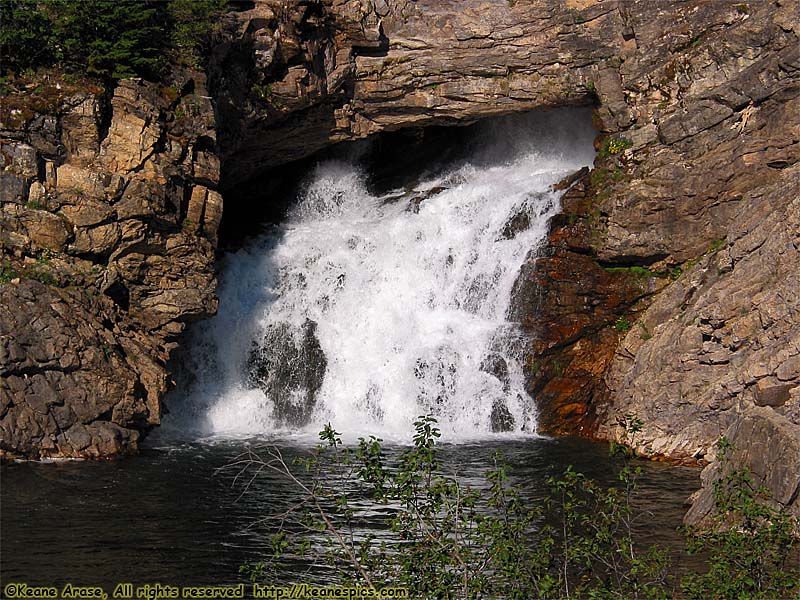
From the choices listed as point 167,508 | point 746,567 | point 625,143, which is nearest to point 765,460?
point 746,567

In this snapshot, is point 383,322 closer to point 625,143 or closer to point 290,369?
point 290,369

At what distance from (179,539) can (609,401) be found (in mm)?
11836

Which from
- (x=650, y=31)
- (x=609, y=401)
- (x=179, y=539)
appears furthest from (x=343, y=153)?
(x=179, y=539)

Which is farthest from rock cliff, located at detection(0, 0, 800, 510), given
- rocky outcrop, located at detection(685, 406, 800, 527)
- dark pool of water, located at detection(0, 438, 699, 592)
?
rocky outcrop, located at detection(685, 406, 800, 527)

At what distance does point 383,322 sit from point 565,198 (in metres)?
5.41

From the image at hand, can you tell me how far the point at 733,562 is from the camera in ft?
31.8

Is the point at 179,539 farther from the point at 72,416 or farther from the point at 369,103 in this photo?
the point at 369,103

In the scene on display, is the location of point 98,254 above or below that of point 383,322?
above

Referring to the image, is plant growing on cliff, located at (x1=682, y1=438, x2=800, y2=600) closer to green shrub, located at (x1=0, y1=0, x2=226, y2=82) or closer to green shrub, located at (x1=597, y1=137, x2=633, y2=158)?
green shrub, located at (x1=597, y1=137, x2=633, y2=158)

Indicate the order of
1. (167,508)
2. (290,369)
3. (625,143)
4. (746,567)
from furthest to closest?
(625,143) < (290,369) < (167,508) < (746,567)

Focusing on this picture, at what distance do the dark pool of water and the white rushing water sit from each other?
2.51m

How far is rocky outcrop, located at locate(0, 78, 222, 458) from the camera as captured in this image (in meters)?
19.8

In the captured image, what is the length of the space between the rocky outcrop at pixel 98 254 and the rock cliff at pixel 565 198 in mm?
46

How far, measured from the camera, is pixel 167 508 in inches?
648
